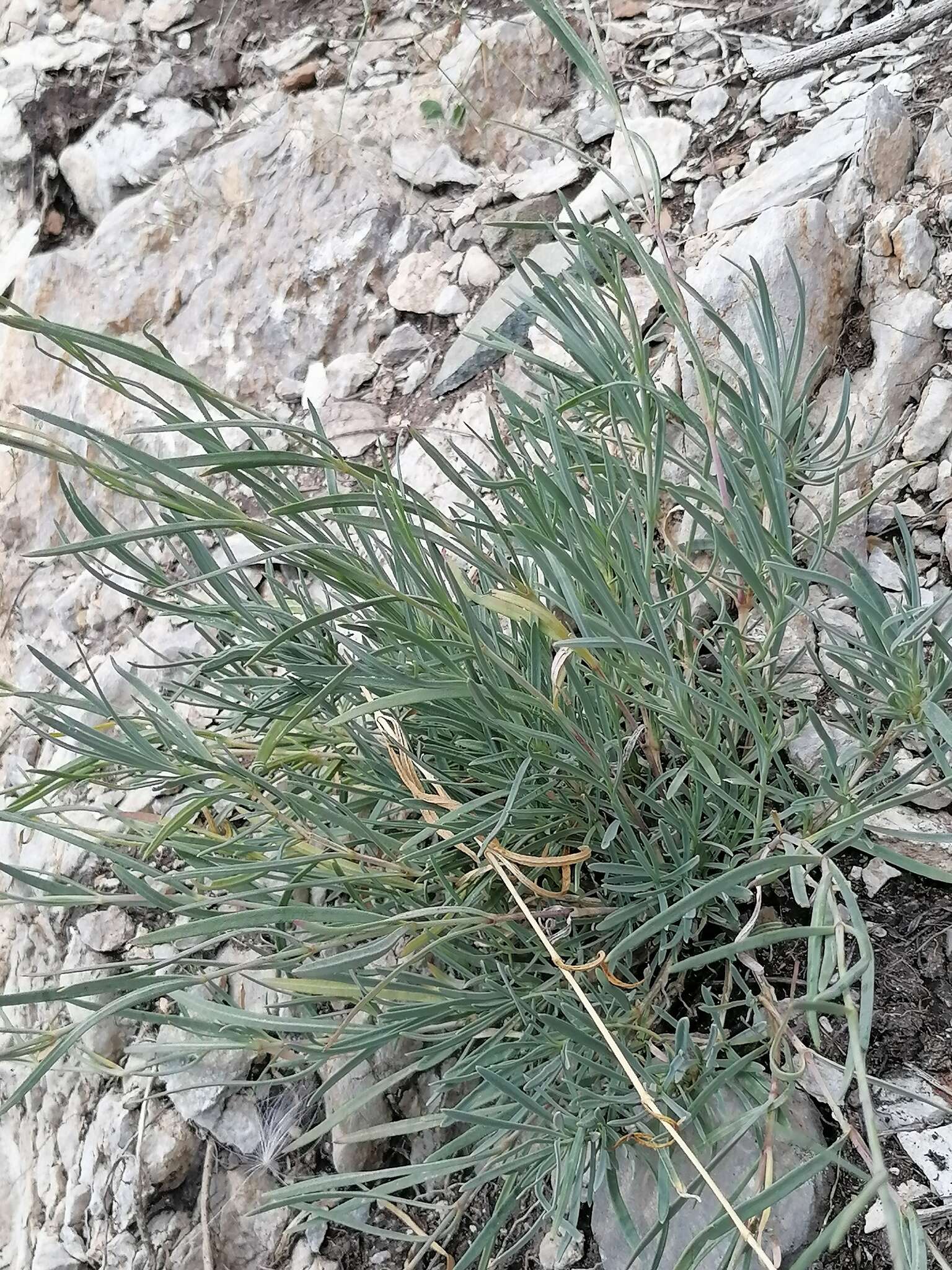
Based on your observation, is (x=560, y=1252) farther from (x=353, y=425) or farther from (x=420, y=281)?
(x=420, y=281)

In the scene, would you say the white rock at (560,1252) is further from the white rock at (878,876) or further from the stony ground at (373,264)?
the white rock at (878,876)

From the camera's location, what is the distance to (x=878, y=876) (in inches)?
39.8

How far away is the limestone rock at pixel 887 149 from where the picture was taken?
51.0 inches

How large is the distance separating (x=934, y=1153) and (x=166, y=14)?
2.56 meters

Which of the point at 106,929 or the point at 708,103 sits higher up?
the point at 708,103

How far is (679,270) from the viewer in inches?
Result: 58.3

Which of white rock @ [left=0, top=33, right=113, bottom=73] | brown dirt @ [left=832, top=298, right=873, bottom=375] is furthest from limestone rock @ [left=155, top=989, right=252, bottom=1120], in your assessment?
white rock @ [left=0, top=33, right=113, bottom=73]

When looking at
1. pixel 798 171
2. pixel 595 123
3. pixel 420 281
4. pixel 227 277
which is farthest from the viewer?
pixel 227 277

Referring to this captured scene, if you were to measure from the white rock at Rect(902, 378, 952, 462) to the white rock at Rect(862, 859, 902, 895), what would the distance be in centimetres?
50

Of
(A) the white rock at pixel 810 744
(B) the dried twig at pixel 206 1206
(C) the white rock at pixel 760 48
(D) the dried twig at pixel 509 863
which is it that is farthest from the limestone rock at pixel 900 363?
(B) the dried twig at pixel 206 1206

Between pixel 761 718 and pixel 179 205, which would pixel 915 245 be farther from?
pixel 179 205

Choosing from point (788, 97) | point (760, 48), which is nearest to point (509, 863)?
point (788, 97)

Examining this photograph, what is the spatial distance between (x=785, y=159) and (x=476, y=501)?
89 cm

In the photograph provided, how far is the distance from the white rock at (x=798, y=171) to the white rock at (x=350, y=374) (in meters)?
0.64
